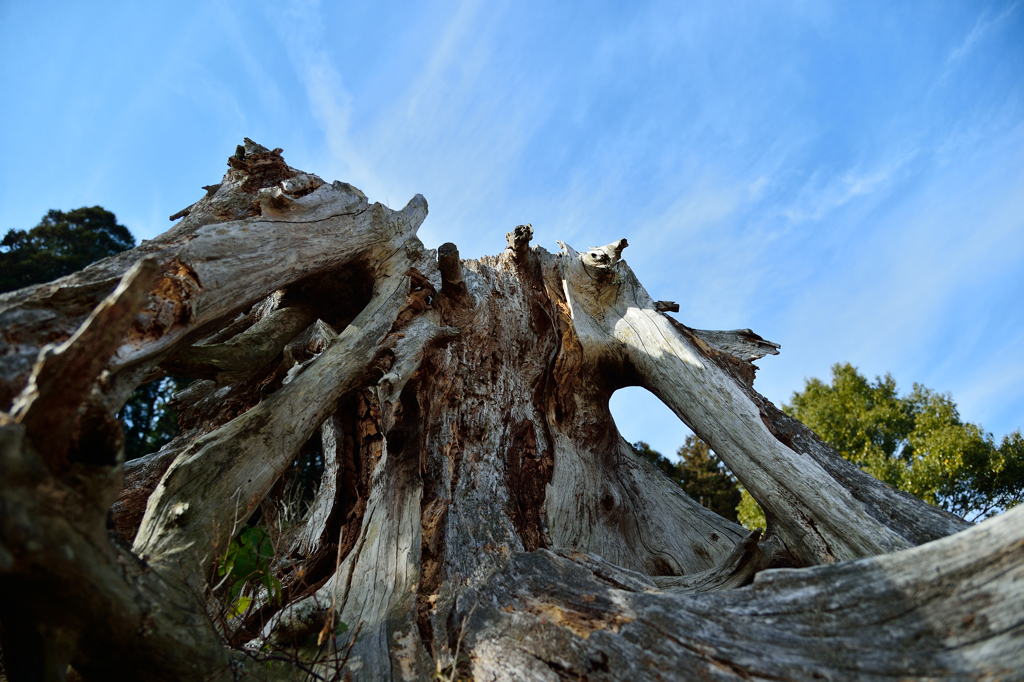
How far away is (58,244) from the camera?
12.5m

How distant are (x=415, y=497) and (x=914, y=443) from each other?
14.7 metres

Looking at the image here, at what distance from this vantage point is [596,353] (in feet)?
14.9

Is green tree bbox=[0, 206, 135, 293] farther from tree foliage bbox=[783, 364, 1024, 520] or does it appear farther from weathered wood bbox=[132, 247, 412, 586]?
tree foliage bbox=[783, 364, 1024, 520]

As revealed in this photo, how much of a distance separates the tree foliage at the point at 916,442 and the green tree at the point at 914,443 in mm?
18

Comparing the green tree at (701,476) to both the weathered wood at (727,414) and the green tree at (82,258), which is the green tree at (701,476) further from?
the green tree at (82,258)

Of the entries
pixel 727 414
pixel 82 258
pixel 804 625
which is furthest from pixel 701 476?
pixel 82 258

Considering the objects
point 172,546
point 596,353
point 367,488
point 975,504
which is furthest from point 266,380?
point 975,504

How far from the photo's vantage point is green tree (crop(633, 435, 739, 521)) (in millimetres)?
14836

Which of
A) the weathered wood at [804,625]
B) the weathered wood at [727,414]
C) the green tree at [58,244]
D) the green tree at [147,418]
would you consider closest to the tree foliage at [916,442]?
the weathered wood at [727,414]

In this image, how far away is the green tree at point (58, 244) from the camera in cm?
1140

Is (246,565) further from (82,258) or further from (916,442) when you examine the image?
(916,442)

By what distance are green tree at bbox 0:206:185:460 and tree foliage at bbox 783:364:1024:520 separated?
1523 centimetres

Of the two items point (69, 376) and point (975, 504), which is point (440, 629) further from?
point (975, 504)

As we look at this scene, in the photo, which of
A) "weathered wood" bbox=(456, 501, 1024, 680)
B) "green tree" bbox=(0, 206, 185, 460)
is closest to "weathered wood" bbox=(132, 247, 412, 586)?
"weathered wood" bbox=(456, 501, 1024, 680)
